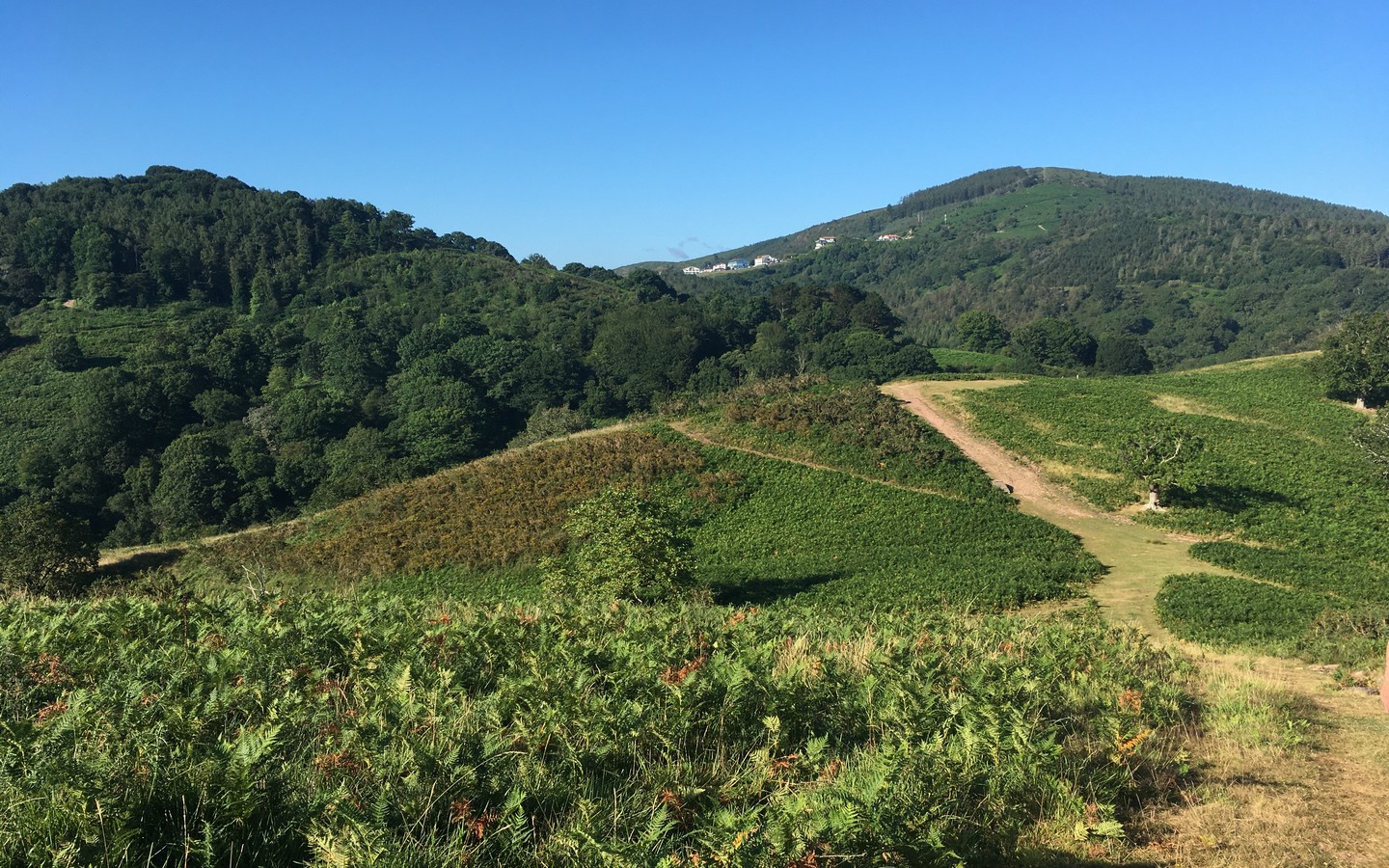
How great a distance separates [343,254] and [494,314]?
1455 inches

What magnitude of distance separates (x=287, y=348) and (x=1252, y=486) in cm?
8451

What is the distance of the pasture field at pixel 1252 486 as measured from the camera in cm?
1565

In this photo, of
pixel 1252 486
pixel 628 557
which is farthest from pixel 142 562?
pixel 1252 486

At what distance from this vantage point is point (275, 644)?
21.2ft

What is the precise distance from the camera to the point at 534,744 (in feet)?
14.2

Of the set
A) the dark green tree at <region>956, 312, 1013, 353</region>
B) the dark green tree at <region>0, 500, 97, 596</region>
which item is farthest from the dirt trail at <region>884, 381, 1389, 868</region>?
the dark green tree at <region>956, 312, 1013, 353</region>

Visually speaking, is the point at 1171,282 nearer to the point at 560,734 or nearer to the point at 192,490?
the point at 192,490

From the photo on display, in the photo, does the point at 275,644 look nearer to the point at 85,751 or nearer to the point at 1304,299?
the point at 85,751

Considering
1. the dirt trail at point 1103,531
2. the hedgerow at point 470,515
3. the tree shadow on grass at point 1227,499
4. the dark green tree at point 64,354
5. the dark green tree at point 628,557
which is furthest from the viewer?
the dark green tree at point 64,354

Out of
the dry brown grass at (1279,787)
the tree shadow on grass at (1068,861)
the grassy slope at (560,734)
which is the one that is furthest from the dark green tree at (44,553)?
the dry brown grass at (1279,787)

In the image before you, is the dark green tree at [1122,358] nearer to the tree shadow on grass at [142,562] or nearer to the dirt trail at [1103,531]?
the dirt trail at [1103,531]

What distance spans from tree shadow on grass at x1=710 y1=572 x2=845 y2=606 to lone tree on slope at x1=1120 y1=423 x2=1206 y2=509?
1355 cm

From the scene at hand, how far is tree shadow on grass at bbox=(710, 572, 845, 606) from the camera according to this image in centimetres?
1989

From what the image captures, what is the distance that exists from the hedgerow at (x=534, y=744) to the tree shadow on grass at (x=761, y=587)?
39.8ft
